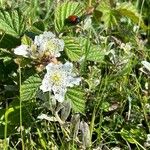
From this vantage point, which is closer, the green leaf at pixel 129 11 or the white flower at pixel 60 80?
the white flower at pixel 60 80

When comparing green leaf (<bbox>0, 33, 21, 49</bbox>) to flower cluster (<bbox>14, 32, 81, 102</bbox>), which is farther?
green leaf (<bbox>0, 33, 21, 49</bbox>)

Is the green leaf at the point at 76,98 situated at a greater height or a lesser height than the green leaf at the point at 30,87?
lesser

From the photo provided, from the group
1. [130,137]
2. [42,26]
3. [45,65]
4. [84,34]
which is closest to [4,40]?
[42,26]

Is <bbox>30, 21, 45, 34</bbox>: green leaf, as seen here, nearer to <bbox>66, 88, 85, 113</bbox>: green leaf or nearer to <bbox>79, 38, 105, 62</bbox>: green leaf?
<bbox>79, 38, 105, 62</bbox>: green leaf

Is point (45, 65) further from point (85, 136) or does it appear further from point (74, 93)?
point (85, 136)

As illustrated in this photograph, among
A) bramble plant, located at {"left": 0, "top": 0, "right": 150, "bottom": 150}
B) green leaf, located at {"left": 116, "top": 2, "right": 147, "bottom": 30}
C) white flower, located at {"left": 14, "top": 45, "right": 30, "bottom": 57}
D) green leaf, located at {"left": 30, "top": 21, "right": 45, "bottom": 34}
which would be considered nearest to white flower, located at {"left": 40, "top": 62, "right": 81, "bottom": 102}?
bramble plant, located at {"left": 0, "top": 0, "right": 150, "bottom": 150}

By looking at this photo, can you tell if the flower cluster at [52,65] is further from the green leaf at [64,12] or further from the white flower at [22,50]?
the green leaf at [64,12]

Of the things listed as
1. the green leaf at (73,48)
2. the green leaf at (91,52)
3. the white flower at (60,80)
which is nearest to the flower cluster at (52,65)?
the white flower at (60,80)
